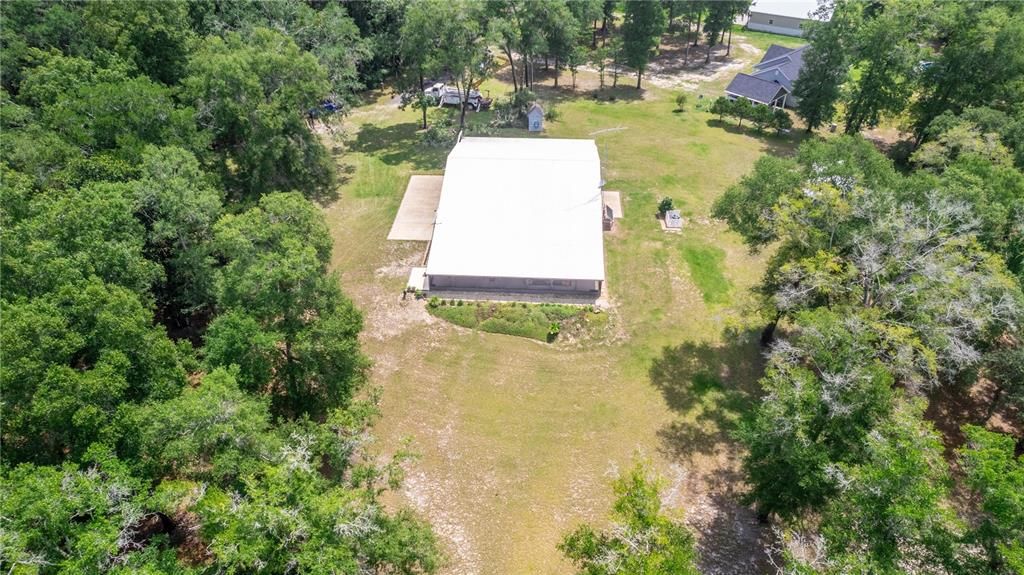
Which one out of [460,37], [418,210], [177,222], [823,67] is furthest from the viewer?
[823,67]

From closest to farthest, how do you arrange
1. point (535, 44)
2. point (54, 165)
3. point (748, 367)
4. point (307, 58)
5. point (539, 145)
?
point (54, 165), point (748, 367), point (307, 58), point (539, 145), point (535, 44)

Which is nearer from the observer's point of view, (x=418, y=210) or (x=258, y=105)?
(x=258, y=105)

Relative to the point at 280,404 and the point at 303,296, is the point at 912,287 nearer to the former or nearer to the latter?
the point at 303,296

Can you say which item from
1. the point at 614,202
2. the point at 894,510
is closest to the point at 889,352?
the point at 894,510

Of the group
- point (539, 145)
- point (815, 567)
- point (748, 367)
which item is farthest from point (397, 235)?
point (815, 567)

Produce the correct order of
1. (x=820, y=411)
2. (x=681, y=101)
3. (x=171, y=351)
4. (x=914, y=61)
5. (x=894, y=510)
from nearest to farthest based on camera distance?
(x=894, y=510)
(x=820, y=411)
(x=171, y=351)
(x=914, y=61)
(x=681, y=101)

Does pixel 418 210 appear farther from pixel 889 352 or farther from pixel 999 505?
pixel 999 505

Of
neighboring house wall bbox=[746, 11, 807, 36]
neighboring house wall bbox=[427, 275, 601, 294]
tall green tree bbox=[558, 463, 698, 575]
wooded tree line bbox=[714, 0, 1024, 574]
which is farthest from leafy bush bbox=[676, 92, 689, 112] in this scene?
tall green tree bbox=[558, 463, 698, 575]
